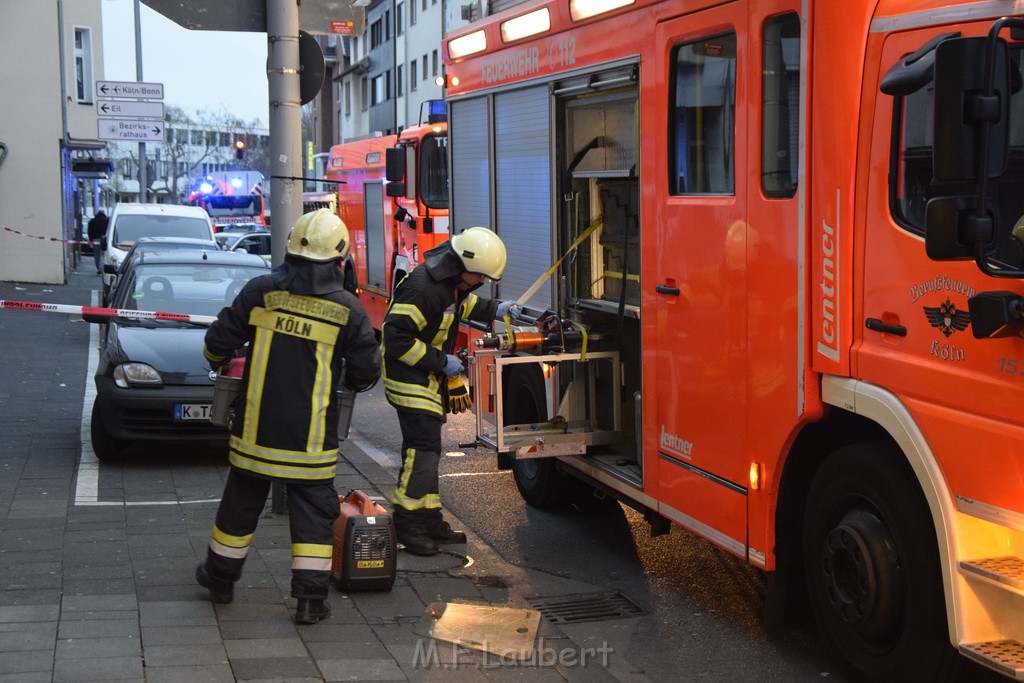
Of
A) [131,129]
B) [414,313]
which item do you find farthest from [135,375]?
[131,129]

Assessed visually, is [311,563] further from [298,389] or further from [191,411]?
[191,411]

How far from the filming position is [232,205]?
52812mm

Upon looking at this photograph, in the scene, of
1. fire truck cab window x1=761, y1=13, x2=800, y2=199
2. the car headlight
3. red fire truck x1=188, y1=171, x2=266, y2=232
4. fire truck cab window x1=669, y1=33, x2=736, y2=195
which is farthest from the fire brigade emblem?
red fire truck x1=188, y1=171, x2=266, y2=232

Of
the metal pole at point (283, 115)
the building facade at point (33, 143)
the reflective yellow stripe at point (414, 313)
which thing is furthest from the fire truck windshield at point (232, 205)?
the reflective yellow stripe at point (414, 313)

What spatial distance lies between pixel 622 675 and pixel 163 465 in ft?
15.7

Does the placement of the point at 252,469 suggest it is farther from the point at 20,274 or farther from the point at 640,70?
the point at 20,274

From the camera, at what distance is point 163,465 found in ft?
→ 29.3

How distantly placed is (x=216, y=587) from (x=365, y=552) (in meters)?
0.68

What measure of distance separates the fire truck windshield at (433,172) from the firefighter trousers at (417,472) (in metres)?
7.85

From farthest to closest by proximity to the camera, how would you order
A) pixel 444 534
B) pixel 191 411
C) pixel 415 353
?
pixel 191 411 < pixel 444 534 < pixel 415 353

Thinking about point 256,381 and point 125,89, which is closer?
point 256,381

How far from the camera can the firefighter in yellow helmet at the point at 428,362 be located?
21.4ft

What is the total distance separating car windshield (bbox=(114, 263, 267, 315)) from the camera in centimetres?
1005

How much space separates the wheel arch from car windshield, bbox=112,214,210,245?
16.2 meters
